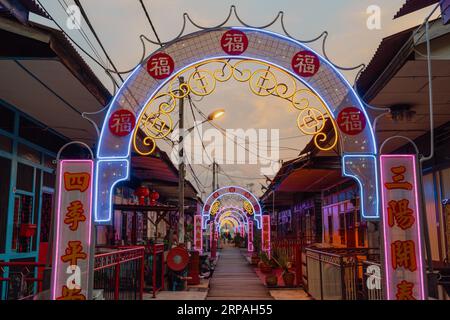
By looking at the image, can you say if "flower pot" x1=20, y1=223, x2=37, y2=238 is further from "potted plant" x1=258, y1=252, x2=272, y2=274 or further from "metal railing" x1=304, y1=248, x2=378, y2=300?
"potted plant" x1=258, y1=252, x2=272, y2=274

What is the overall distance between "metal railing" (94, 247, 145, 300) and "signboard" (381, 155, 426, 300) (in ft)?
15.1

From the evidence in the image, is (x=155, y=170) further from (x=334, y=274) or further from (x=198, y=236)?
(x=334, y=274)

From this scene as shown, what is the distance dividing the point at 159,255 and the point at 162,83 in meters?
7.54

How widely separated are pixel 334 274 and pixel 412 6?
600 cm

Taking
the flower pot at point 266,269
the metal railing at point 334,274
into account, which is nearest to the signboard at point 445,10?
the metal railing at point 334,274

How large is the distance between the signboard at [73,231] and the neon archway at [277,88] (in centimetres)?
19

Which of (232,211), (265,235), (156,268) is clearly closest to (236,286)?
(156,268)

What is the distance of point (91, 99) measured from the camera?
31.6 ft

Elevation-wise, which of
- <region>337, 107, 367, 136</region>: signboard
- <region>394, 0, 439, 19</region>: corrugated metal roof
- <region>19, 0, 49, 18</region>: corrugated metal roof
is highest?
<region>19, 0, 49, 18</region>: corrugated metal roof

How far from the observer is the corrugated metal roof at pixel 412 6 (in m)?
7.39

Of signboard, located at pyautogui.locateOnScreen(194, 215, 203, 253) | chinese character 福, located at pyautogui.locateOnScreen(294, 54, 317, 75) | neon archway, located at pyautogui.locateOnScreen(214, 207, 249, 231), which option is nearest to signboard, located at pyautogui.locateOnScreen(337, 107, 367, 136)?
chinese character 福, located at pyautogui.locateOnScreen(294, 54, 317, 75)

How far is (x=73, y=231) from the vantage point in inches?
242

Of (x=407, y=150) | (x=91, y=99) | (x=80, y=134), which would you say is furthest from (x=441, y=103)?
(x=80, y=134)

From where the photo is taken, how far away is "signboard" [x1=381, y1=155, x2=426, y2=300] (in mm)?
5867
